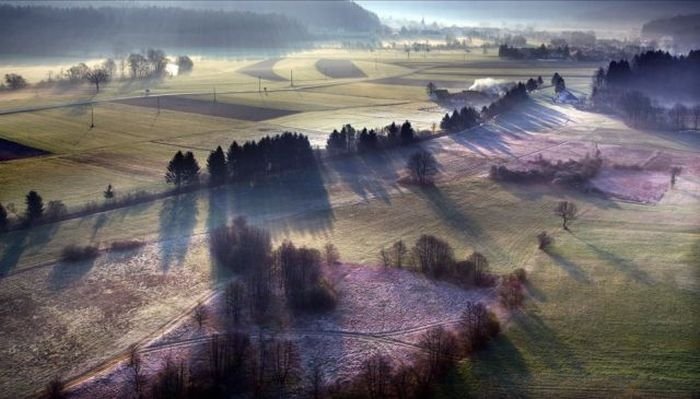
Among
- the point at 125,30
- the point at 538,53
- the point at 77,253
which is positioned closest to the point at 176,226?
the point at 77,253

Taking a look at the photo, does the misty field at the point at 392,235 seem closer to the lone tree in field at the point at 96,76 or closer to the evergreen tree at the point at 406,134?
the evergreen tree at the point at 406,134

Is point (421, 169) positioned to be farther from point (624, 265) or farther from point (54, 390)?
point (54, 390)

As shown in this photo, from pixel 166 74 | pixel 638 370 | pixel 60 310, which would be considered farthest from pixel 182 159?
pixel 166 74

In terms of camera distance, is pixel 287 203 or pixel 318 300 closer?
pixel 318 300

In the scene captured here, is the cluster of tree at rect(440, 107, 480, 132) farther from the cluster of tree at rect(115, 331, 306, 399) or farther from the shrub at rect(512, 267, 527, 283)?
the cluster of tree at rect(115, 331, 306, 399)

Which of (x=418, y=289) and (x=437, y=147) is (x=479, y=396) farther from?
(x=437, y=147)

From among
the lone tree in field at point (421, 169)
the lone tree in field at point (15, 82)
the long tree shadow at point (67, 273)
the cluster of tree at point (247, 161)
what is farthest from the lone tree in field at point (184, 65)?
the long tree shadow at point (67, 273)
